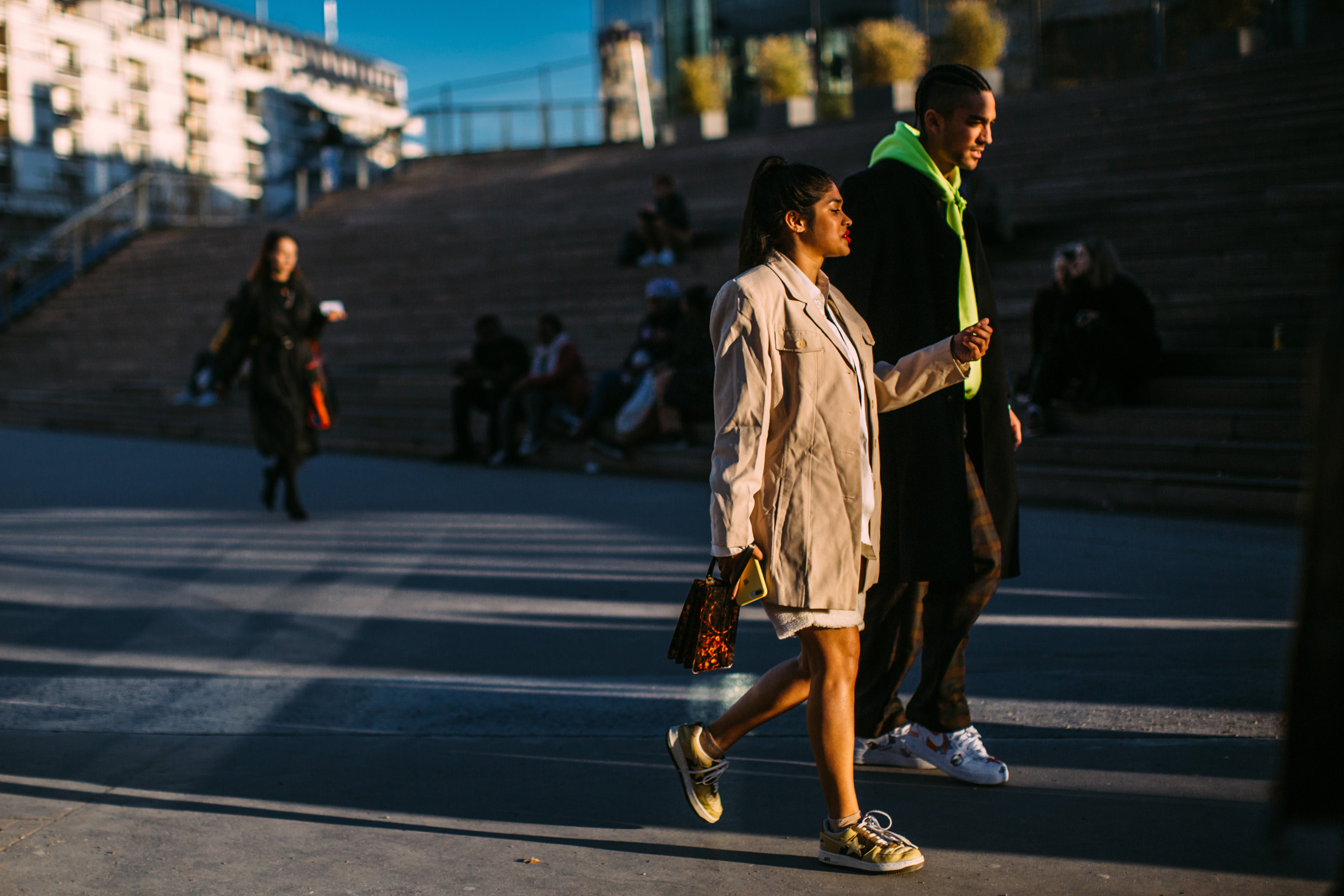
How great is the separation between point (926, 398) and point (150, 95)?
8066cm

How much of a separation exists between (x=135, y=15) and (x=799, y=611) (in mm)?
82073

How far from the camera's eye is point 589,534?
8031 millimetres

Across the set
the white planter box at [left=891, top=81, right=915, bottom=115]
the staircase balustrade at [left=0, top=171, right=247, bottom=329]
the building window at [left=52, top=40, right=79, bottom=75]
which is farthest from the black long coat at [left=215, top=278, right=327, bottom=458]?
the building window at [left=52, top=40, right=79, bottom=75]

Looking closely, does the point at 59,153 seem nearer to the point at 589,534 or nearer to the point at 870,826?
the point at 589,534

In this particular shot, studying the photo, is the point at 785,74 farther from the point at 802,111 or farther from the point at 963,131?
the point at 963,131

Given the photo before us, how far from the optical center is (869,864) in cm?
292

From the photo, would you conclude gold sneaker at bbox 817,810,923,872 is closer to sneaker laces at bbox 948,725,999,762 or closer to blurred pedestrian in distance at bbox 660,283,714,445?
sneaker laces at bbox 948,725,999,762

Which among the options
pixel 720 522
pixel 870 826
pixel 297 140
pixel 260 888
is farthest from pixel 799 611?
pixel 297 140

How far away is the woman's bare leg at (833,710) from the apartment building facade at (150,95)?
37.5 metres

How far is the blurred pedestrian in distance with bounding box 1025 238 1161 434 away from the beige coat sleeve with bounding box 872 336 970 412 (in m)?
6.38

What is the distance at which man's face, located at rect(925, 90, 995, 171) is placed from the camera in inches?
135

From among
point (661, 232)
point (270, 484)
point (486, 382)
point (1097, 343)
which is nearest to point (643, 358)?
point (486, 382)

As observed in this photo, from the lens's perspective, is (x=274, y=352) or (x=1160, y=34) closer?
(x=274, y=352)

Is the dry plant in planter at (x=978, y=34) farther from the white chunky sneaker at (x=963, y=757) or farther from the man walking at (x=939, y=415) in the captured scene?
the white chunky sneaker at (x=963, y=757)
